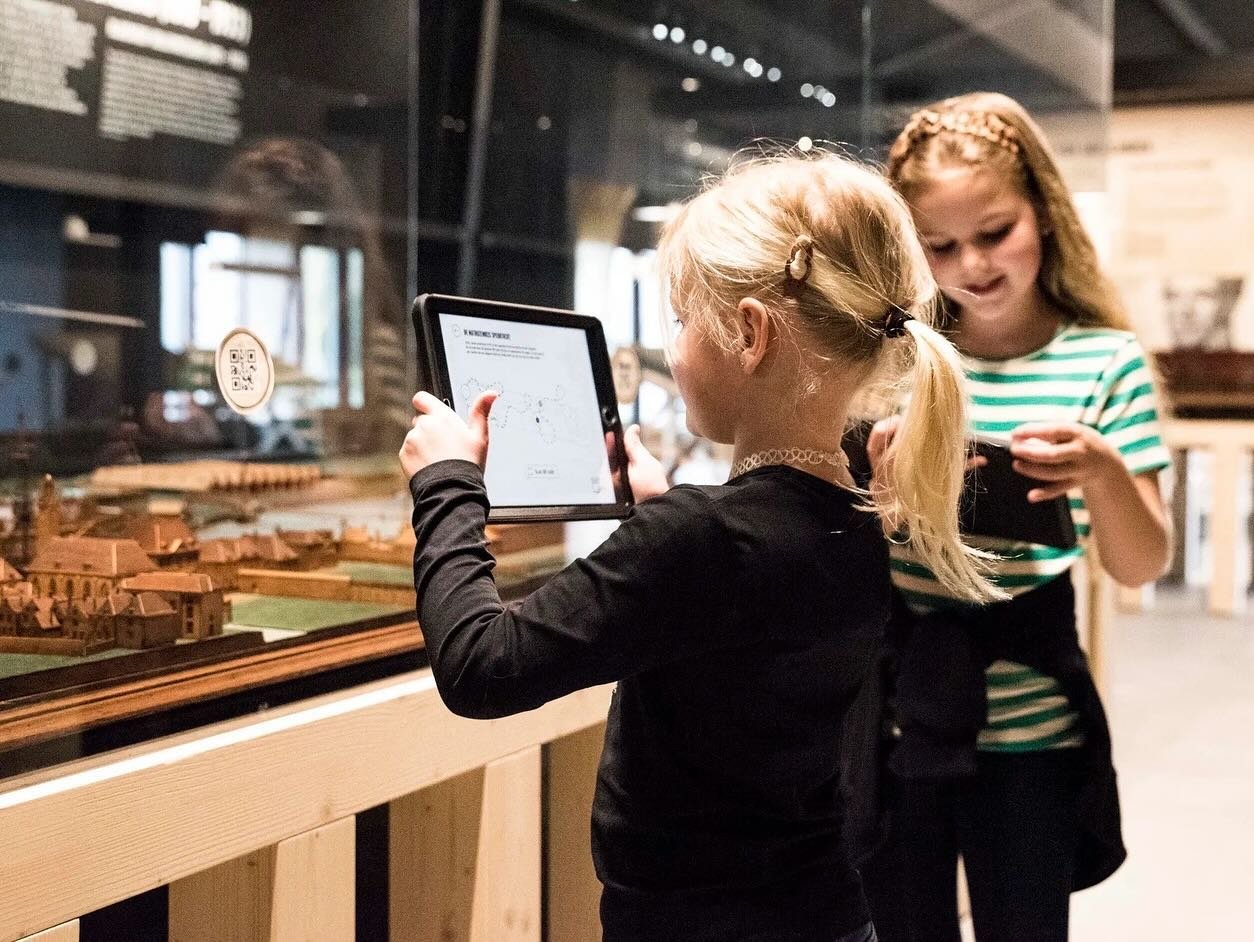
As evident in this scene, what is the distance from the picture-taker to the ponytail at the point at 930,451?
1.08m

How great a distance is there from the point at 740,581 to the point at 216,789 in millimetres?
553

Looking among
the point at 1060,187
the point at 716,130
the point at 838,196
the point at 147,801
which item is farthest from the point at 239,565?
the point at 716,130

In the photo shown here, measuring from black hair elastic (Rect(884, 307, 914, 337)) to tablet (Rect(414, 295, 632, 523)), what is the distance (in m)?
0.32

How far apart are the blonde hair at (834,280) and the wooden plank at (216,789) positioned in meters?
0.57

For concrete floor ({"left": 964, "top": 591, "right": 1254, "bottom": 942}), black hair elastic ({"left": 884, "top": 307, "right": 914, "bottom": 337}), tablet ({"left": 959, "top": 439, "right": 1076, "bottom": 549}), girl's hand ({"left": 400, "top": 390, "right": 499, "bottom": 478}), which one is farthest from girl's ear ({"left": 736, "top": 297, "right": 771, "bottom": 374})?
concrete floor ({"left": 964, "top": 591, "right": 1254, "bottom": 942})

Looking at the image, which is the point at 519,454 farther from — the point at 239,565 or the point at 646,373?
the point at 646,373

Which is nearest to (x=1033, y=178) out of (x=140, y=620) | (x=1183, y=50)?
(x=140, y=620)

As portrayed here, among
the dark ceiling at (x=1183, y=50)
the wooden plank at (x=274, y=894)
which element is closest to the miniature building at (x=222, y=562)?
the wooden plank at (x=274, y=894)

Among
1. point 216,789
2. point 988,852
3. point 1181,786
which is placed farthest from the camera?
point 1181,786

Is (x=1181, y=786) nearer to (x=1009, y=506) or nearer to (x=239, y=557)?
(x=1009, y=506)

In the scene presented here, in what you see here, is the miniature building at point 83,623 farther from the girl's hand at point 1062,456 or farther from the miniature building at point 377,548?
the girl's hand at point 1062,456

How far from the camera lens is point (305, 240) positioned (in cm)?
239

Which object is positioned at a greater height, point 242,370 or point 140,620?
point 242,370

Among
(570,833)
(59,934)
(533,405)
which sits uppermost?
(533,405)
